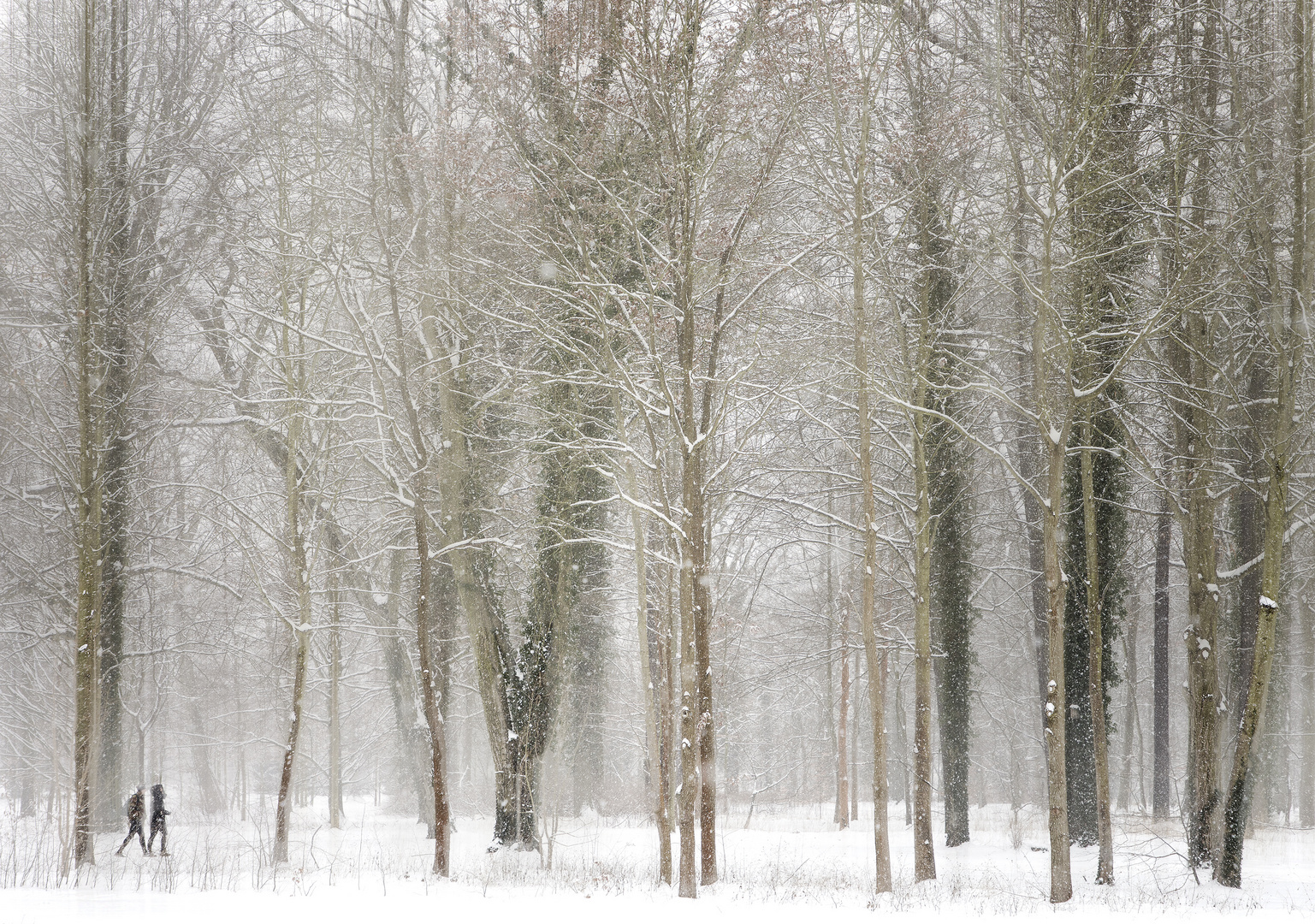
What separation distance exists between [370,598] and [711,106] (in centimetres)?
1236

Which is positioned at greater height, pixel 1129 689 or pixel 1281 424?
pixel 1281 424

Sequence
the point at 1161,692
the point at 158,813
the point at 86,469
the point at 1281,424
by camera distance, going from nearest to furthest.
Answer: the point at 1281,424
the point at 86,469
the point at 158,813
the point at 1161,692

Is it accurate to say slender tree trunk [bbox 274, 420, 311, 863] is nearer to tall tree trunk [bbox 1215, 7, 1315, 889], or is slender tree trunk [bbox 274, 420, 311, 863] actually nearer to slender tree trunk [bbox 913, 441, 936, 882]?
slender tree trunk [bbox 913, 441, 936, 882]

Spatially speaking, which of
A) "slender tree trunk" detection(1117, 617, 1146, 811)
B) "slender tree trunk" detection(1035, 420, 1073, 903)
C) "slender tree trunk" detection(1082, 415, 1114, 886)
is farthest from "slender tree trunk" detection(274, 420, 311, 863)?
"slender tree trunk" detection(1117, 617, 1146, 811)

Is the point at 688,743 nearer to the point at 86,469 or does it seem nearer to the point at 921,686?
the point at 921,686

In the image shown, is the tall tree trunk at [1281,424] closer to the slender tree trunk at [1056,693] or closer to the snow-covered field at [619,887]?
the snow-covered field at [619,887]

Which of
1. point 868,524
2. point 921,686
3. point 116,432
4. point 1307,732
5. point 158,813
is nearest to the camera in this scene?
point 868,524

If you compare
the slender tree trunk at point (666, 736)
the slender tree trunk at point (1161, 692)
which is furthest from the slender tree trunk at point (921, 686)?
the slender tree trunk at point (1161, 692)

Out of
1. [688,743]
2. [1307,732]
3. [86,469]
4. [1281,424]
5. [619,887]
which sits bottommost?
[1307,732]

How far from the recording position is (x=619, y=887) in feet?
31.5

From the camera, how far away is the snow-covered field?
7531 millimetres

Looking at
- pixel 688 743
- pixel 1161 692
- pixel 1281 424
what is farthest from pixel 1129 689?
pixel 688 743

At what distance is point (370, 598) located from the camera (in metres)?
17.7

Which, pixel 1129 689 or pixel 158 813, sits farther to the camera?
pixel 1129 689
